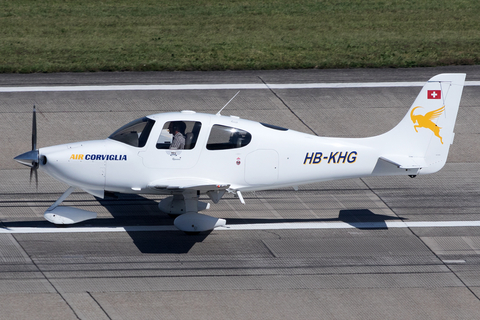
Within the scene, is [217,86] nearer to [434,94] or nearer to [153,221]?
[153,221]

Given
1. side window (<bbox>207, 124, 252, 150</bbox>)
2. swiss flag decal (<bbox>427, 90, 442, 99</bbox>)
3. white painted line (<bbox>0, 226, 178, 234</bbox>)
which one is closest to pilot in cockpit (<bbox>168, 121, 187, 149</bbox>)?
side window (<bbox>207, 124, 252, 150</bbox>)

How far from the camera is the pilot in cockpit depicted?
1247cm

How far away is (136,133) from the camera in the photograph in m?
12.6

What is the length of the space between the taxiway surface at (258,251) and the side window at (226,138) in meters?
1.83

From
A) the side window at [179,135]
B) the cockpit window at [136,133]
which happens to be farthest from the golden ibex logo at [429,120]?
the cockpit window at [136,133]

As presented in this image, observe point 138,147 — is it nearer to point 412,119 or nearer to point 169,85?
point 412,119

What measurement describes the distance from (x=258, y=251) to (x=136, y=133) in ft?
10.9

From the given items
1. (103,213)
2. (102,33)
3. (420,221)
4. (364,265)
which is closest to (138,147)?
(103,213)

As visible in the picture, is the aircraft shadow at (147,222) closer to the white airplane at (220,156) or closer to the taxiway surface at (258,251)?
the taxiway surface at (258,251)

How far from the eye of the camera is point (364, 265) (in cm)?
1205

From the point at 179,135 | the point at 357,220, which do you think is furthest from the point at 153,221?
the point at 357,220

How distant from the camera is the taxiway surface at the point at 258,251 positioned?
10750 mm

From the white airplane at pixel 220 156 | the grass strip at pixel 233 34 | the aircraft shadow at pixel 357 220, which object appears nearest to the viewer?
the white airplane at pixel 220 156

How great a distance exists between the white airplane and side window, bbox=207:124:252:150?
2 centimetres
